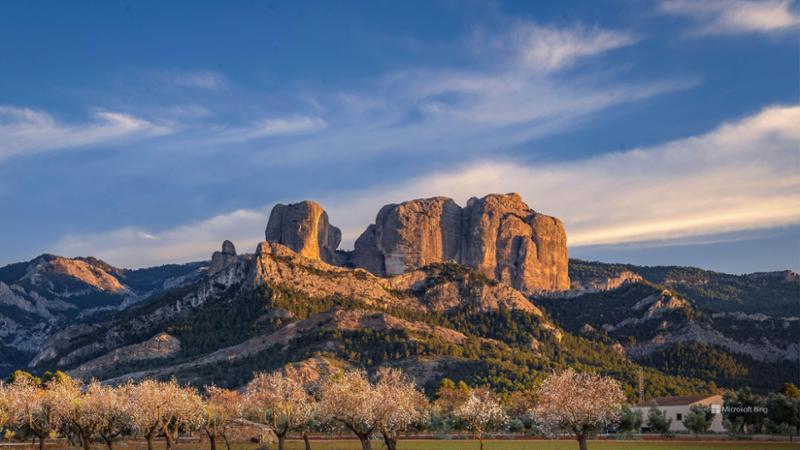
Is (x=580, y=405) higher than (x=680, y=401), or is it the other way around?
(x=580, y=405)

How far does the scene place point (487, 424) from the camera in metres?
120

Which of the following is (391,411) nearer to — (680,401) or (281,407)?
(281,407)

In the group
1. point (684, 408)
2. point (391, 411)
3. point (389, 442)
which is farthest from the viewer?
point (684, 408)

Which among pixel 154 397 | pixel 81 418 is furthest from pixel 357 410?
pixel 81 418

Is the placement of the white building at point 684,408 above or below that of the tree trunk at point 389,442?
below

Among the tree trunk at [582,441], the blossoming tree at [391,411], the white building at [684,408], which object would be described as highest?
the blossoming tree at [391,411]

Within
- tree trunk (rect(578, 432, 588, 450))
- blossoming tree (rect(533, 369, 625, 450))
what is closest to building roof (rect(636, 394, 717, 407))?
blossoming tree (rect(533, 369, 625, 450))

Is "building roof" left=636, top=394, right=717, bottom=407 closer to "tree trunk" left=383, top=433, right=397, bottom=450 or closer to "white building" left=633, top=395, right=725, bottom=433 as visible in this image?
"white building" left=633, top=395, right=725, bottom=433

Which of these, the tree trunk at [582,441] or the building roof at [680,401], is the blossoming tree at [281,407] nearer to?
the tree trunk at [582,441]

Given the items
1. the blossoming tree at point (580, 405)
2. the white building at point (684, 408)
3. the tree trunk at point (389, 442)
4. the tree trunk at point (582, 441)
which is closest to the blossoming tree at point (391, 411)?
the tree trunk at point (389, 442)

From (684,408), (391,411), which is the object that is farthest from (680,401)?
(391,411)

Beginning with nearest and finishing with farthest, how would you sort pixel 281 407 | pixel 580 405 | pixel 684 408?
pixel 580 405, pixel 281 407, pixel 684 408

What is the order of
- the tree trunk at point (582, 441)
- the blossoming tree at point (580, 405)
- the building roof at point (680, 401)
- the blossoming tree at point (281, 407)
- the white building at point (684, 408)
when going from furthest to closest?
the building roof at point (680, 401) < the white building at point (684, 408) < the blossoming tree at point (281, 407) < the tree trunk at point (582, 441) < the blossoming tree at point (580, 405)

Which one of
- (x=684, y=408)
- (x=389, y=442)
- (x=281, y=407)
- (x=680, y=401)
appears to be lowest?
(x=684, y=408)
